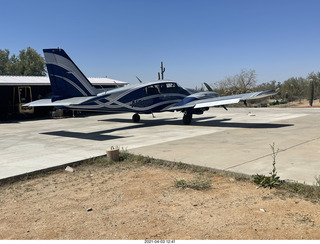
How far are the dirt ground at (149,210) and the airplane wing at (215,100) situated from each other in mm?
9248

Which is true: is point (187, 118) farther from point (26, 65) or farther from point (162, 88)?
point (26, 65)

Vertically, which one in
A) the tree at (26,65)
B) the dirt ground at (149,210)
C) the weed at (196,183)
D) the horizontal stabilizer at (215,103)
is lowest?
the dirt ground at (149,210)

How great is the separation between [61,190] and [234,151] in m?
5.31

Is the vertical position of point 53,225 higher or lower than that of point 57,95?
lower

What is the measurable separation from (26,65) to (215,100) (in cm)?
7231

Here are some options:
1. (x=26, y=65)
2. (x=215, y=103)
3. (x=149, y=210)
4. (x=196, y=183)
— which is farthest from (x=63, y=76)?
(x=26, y=65)

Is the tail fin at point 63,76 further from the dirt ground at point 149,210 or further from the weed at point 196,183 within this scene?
the weed at point 196,183

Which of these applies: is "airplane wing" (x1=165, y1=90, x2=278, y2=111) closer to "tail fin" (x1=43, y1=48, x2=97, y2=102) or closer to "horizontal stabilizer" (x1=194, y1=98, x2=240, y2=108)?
"horizontal stabilizer" (x1=194, y1=98, x2=240, y2=108)

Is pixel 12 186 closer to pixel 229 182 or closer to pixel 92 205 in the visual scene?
pixel 92 205

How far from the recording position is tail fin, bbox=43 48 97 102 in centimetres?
1673

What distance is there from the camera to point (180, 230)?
4016 millimetres

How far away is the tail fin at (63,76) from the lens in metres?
16.7

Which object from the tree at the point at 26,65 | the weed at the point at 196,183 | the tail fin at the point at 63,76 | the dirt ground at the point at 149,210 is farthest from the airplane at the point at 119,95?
the tree at the point at 26,65

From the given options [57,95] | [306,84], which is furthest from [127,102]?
[306,84]
